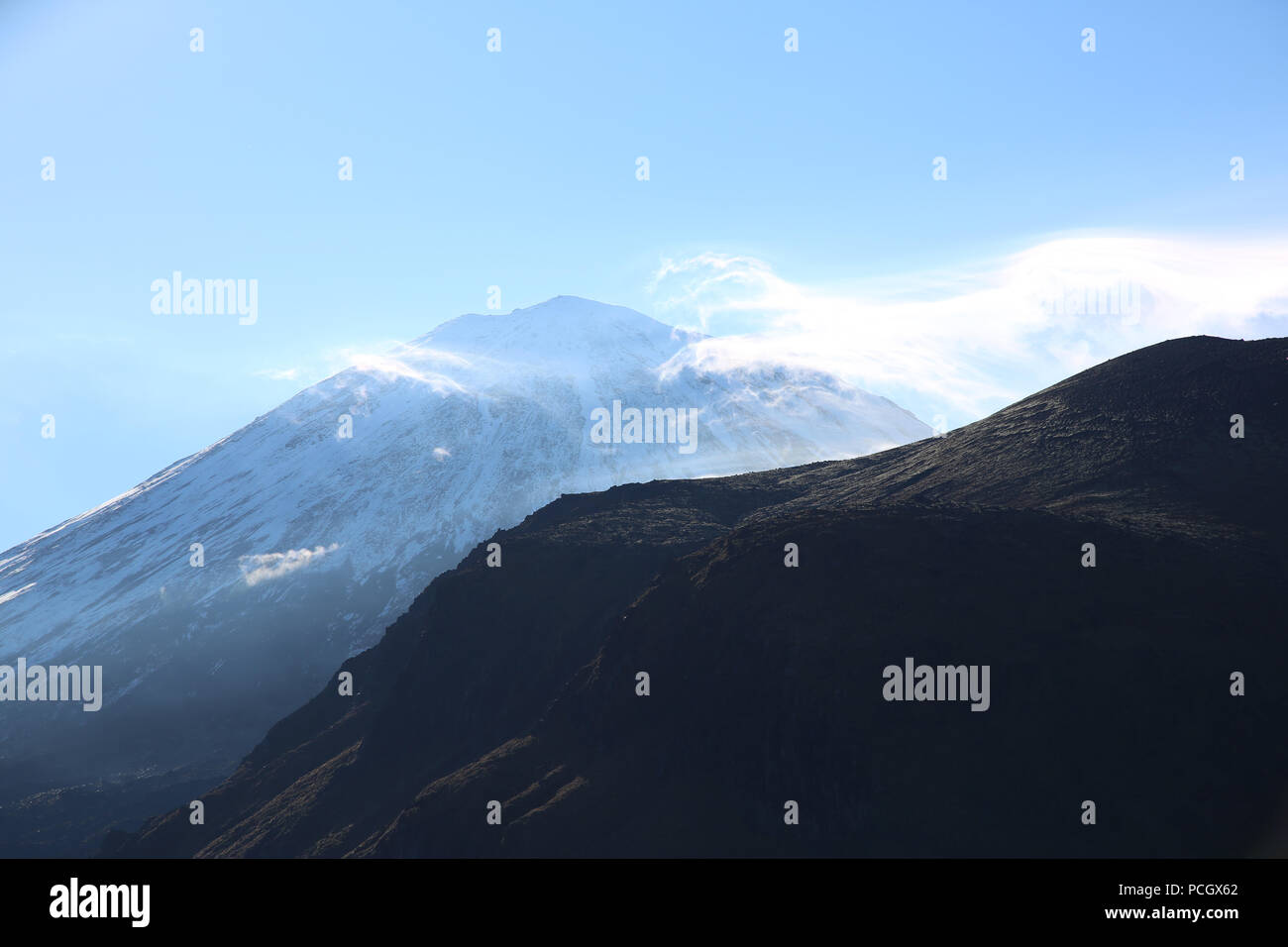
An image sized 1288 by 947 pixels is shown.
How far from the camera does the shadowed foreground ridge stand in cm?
5416

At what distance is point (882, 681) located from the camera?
198 feet

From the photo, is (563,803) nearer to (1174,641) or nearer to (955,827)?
(955,827)

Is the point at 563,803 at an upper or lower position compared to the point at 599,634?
lower

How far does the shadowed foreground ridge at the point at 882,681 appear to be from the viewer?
178ft
